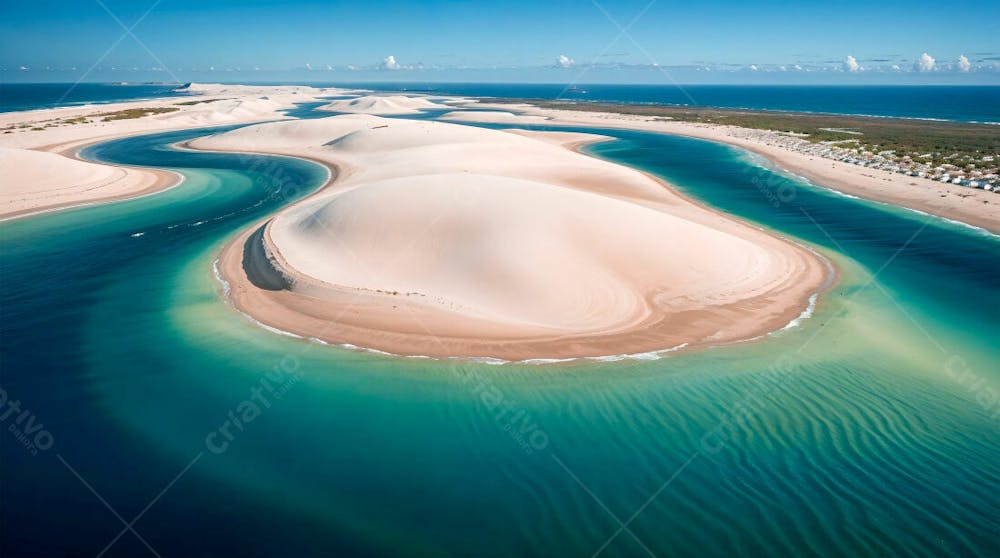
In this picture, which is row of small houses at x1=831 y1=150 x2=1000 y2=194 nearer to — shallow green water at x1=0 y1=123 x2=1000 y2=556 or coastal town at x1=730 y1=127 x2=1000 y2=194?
coastal town at x1=730 y1=127 x2=1000 y2=194

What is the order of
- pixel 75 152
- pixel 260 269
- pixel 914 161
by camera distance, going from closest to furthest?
pixel 260 269
pixel 914 161
pixel 75 152

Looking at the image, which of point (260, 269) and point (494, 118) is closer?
point (260, 269)

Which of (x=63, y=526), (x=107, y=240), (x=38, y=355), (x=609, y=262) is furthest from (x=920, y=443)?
(x=107, y=240)

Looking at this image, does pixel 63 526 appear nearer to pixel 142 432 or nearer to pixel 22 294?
pixel 142 432

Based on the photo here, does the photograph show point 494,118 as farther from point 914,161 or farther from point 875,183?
point 875,183

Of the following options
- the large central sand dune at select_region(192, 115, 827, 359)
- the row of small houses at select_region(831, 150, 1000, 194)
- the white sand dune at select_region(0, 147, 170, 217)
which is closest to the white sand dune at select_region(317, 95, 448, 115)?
the white sand dune at select_region(0, 147, 170, 217)

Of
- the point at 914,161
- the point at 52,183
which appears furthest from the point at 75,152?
the point at 914,161

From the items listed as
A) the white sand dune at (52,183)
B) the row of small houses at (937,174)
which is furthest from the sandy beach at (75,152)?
the row of small houses at (937,174)
